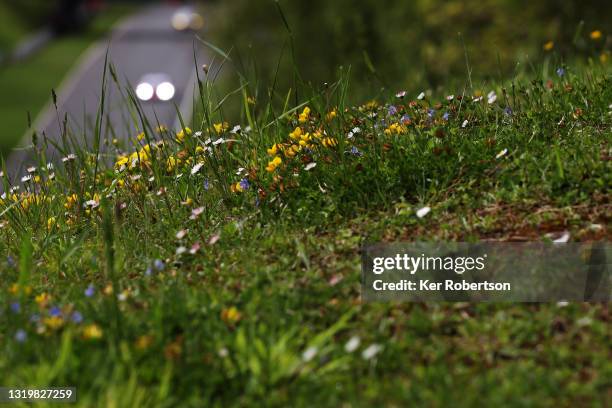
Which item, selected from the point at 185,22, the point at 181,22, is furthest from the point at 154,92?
the point at 181,22

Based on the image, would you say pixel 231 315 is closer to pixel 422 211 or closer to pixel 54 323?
pixel 54 323

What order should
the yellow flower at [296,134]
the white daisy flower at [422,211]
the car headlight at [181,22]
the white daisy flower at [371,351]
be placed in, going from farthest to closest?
the car headlight at [181,22], the yellow flower at [296,134], the white daisy flower at [422,211], the white daisy flower at [371,351]

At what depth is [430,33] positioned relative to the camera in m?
14.6

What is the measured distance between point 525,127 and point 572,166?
1.85 feet

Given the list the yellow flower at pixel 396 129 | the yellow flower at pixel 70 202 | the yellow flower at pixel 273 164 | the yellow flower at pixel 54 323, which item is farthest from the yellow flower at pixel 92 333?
the yellow flower at pixel 396 129

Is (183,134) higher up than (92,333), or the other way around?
(183,134)

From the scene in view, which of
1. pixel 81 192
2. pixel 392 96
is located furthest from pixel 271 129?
pixel 81 192

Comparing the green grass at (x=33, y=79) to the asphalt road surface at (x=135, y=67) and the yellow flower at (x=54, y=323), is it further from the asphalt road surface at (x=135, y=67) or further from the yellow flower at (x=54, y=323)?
the yellow flower at (x=54, y=323)

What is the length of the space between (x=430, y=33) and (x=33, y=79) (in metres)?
31.7

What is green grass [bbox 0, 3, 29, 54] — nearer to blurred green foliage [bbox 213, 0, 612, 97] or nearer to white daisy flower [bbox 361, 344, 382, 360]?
blurred green foliage [bbox 213, 0, 612, 97]

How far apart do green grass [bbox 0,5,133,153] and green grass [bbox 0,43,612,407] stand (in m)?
21.9

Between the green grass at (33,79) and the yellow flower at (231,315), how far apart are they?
917 inches

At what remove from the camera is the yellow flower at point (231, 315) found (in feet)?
11.6

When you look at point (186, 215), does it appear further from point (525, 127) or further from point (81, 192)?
point (525, 127)
